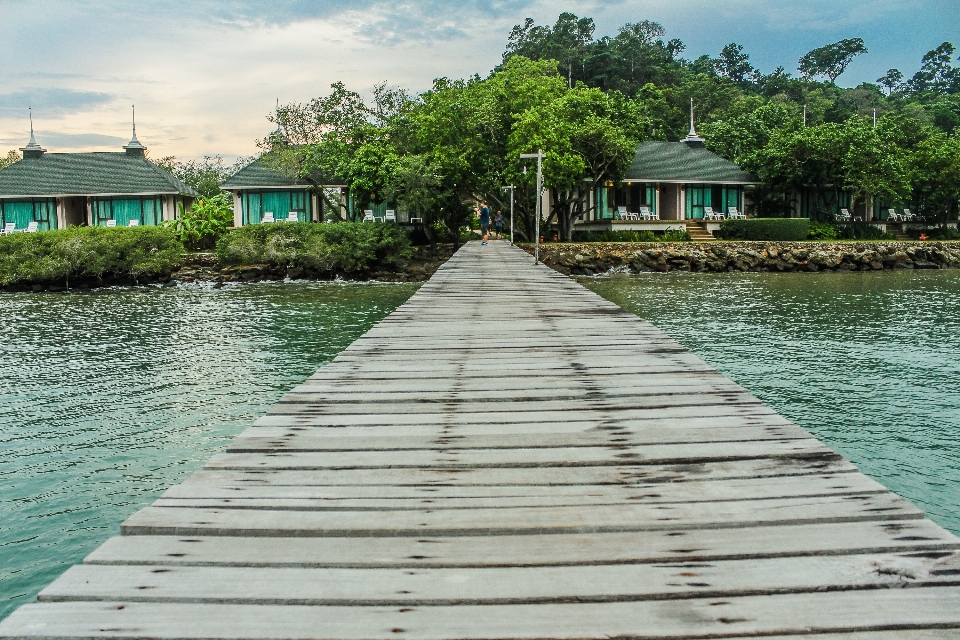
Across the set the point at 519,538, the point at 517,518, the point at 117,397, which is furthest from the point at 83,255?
the point at 519,538

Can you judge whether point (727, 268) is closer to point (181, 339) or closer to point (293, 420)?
point (181, 339)

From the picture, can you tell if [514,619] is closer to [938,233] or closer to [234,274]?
[234,274]

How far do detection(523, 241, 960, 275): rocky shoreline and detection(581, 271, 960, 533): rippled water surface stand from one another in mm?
5444

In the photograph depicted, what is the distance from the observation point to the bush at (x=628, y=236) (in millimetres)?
37812

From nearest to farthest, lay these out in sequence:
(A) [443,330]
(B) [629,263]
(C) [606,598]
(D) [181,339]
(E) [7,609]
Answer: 1. (C) [606,598]
2. (E) [7,609]
3. (A) [443,330]
4. (D) [181,339]
5. (B) [629,263]

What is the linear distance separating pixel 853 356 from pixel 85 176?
39234 mm

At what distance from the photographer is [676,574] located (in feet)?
7.95

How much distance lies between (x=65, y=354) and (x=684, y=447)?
45.8 feet

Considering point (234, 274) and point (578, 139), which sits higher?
point (578, 139)

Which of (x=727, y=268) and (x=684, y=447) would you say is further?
(x=727, y=268)

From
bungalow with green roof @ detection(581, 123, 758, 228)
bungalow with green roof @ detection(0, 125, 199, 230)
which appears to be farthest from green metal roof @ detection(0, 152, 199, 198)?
bungalow with green roof @ detection(581, 123, 758, 228)

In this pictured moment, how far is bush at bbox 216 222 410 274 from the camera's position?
34.0 meters

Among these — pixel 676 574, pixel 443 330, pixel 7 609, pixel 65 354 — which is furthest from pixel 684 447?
pixel 65 354

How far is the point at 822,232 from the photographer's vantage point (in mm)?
40125
